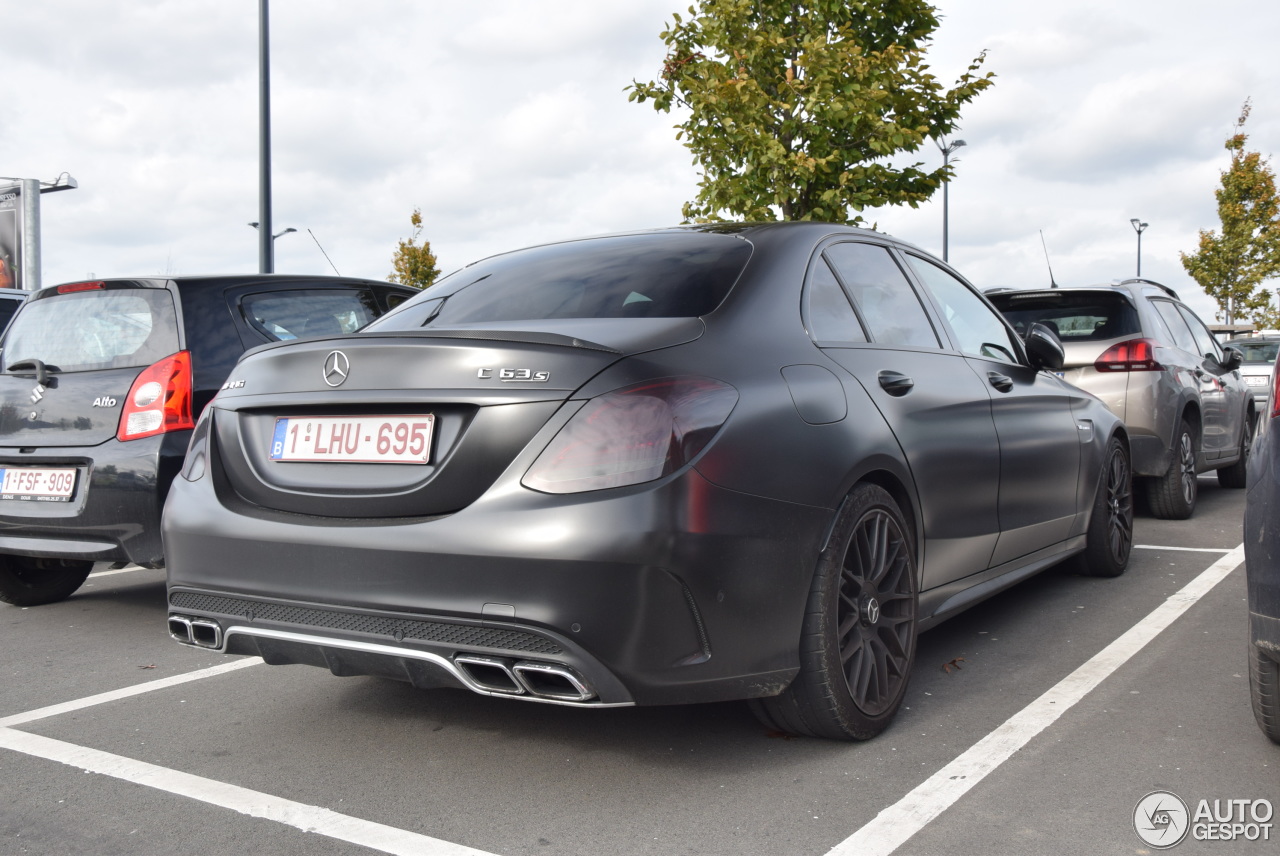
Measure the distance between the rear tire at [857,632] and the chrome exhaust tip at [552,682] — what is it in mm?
704

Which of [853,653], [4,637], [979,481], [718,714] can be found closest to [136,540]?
[4,637]

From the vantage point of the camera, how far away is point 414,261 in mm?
33188

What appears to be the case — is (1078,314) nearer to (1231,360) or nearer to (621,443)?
(1231,360)

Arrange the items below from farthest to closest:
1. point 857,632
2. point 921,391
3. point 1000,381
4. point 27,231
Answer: point 27,231 < point 1000,381 < point 921,391 < point 857,632

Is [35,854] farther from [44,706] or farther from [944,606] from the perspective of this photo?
[944,606]

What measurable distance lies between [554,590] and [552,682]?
23 cm

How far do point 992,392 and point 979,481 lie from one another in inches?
18.4

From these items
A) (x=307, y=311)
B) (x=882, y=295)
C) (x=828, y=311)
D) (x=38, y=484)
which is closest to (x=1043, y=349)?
(x=882, y=295)

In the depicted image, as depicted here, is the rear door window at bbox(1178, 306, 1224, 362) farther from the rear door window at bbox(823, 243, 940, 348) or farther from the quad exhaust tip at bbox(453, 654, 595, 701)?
the quad exhaust tip at bbox(453, 654, 595, 701)

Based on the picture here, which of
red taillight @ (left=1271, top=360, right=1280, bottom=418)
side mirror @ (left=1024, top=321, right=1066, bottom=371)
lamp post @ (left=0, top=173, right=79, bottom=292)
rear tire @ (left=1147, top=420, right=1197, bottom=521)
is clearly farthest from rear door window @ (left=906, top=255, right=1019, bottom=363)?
lamp post @ (left=0, top=173, right=79, bottom=292)

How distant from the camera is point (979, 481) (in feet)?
13.6

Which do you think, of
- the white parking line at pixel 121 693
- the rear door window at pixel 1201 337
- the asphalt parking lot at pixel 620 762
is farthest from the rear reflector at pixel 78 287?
the rear door window at pixel 1201 337

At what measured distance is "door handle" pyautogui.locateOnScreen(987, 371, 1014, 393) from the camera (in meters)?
4.55

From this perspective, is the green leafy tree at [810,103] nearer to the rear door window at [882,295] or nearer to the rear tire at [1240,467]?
the rear tire at [1240,467]
